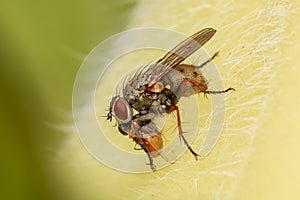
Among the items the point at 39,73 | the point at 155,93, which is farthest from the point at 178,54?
the point at 39,73

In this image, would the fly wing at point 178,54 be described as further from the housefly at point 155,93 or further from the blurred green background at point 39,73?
the blurred green background at point 39,73

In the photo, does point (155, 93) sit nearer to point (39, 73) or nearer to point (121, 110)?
point (121, 110)

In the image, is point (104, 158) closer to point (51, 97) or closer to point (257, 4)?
point (51, 97)

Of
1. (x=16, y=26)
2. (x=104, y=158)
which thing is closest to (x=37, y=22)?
(x=16, y=26)

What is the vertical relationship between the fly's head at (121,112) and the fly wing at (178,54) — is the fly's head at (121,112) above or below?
below

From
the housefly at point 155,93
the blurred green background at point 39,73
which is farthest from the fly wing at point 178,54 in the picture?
the blurred green background at point 39,73
